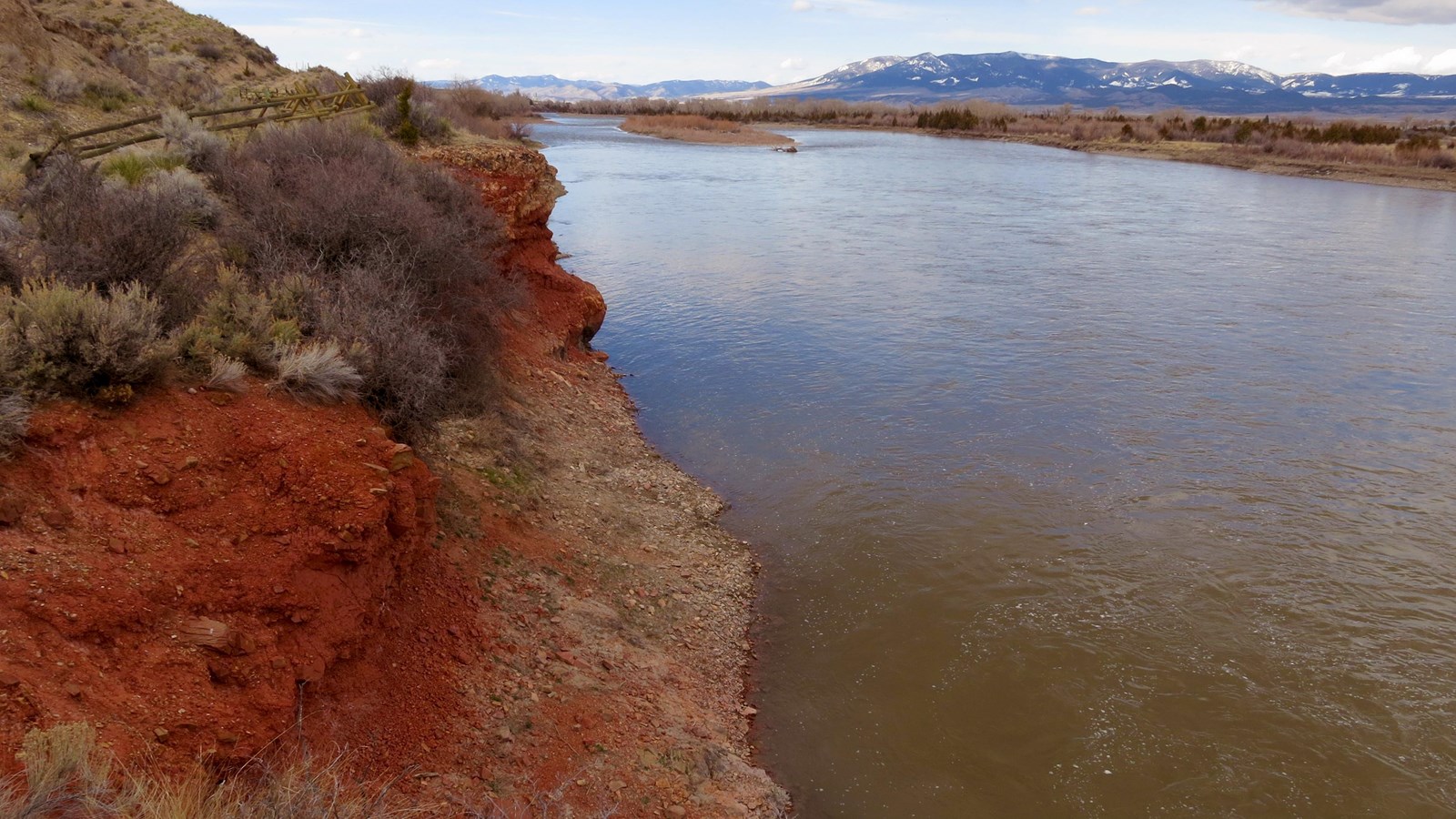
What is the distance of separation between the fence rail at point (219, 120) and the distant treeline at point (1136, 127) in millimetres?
51745

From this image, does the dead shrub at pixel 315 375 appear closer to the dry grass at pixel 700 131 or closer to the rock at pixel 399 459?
the rock at pixel 399 459

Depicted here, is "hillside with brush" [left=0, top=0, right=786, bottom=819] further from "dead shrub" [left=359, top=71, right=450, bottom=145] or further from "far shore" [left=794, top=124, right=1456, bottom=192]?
"far shore" [left=794, top=124, right=1456, bottom=192]

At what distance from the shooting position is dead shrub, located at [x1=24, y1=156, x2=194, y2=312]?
21.8 feet

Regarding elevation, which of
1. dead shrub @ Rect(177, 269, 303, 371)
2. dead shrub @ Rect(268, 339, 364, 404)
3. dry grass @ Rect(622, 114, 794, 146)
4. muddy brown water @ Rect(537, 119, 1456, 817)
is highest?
dry grass @ Rect(622, 114, 794, 146)

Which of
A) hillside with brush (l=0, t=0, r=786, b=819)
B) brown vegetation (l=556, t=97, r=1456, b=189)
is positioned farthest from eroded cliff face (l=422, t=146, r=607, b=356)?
brown vegetation (l=556, t=97, r=1456, b=189)

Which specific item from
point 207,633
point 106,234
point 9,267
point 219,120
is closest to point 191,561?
point 207,633

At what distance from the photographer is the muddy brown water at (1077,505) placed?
7.16 m

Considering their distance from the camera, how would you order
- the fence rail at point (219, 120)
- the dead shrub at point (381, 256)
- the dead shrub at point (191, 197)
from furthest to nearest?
the fence rail at point (219, 120) < the dead shrub at point (191, 197) < the dead shrub at point (381, 256)

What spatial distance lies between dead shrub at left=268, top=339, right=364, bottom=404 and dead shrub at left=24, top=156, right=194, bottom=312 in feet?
4.35

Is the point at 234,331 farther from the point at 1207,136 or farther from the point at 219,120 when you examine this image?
the point at 1207,136

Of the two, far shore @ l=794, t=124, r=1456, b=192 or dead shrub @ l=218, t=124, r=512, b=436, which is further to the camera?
far shore @ l=794, t=124, r=1456, b=192

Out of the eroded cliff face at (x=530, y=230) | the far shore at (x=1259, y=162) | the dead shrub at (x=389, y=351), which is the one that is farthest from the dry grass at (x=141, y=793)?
the far shore at (x=1259, y=162)

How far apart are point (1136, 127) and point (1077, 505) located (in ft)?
221

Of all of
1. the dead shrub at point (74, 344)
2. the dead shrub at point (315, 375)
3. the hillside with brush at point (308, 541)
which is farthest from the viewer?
the dead shrub at point (315, 375)
